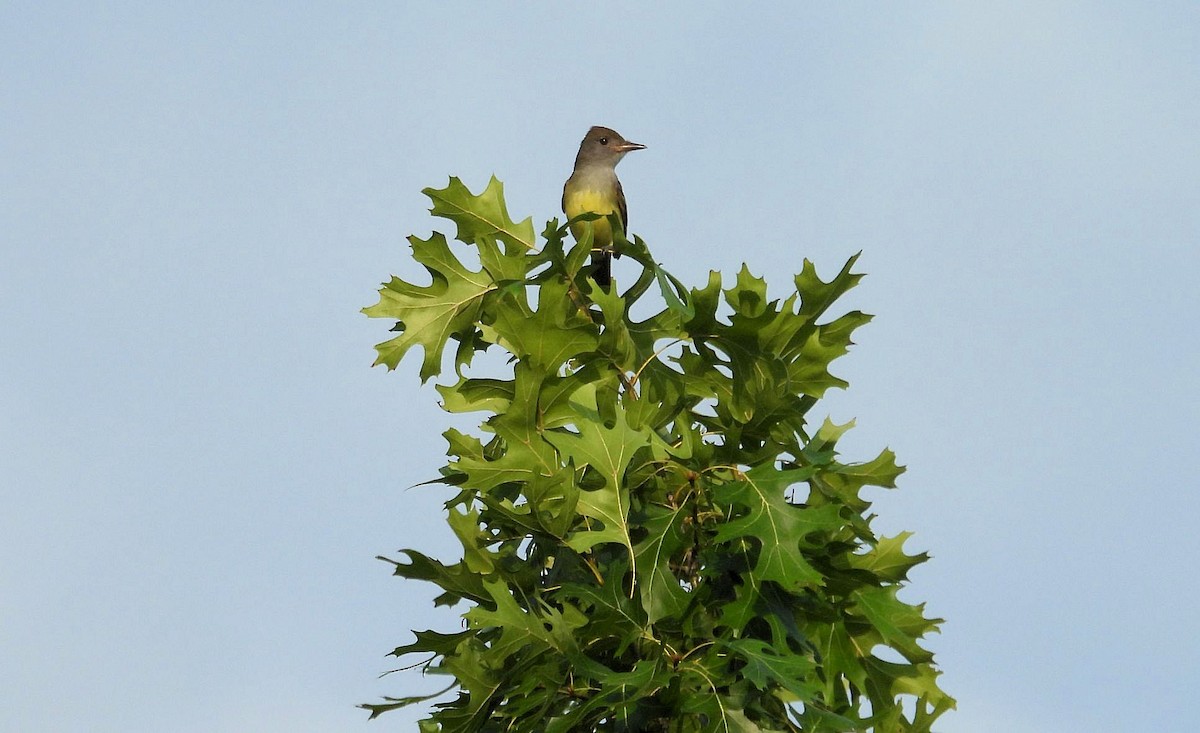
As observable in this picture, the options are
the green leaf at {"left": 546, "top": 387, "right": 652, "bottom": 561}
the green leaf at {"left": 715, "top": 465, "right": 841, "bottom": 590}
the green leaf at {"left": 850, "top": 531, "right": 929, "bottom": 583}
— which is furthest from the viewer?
the green leaf at {"left": 850, "top": 531, "right": 929, "bottom": 583}

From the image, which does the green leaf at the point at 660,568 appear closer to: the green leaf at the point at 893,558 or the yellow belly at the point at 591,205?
the green leaf at the point at 893,558

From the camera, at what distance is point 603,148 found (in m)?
11.6

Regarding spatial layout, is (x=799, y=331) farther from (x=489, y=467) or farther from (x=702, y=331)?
(x=489, y=467)

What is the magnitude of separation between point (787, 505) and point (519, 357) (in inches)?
56.7

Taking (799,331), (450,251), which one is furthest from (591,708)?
(450,251)

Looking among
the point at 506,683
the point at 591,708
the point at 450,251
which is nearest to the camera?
the point at 591,708

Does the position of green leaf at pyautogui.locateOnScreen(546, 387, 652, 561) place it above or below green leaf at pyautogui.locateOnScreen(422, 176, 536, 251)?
below

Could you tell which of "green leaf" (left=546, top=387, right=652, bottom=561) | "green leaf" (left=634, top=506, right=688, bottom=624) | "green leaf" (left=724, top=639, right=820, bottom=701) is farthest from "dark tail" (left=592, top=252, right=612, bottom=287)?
"green leaf" (left=724, top=639, right=820, bottom=701)

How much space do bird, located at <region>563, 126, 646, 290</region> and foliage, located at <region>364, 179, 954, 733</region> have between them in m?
3.60

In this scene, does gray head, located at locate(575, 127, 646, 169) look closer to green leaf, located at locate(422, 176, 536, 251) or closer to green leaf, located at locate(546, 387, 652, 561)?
green leaf, located at locate(422, 176, 536, 251)

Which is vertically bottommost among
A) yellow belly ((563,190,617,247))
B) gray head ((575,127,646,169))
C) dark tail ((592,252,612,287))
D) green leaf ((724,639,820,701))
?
green leaf ((724,639,820,701))

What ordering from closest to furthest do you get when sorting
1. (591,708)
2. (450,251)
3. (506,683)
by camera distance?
(591,708) < (506,683) < (450,251)

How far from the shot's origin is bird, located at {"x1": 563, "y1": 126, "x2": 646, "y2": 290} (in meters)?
10.6

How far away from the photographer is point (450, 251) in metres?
6.89
